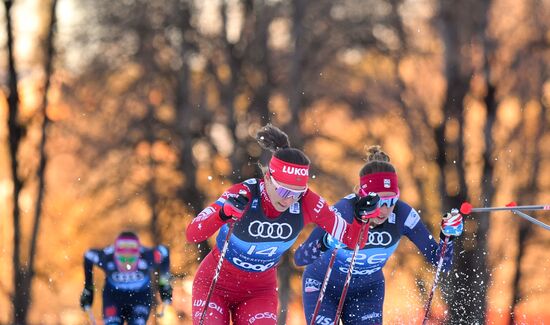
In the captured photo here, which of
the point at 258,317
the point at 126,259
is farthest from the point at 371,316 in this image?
the point at 126,259

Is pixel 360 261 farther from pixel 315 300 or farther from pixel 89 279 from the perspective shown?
pixel 89 279

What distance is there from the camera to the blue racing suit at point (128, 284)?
11.7 meters

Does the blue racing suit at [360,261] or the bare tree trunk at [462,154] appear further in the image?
the bare tree trunk at [462,154]

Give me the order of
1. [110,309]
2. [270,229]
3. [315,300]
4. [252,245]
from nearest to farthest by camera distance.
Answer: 1. [270,229]
2. [252,245]
3. [315,300]
4. [110,309]

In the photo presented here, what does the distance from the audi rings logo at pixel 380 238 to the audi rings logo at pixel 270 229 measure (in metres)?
0.87

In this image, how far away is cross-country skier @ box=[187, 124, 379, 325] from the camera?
754cm

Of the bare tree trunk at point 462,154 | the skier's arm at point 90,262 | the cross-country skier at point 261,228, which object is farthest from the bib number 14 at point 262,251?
the bare tree trunk at point 462,154

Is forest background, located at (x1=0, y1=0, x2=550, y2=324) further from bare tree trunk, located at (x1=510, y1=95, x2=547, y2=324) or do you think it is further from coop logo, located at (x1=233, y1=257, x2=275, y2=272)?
coop logo, located at (x1=233, y1=257, x2=275, y2=272)

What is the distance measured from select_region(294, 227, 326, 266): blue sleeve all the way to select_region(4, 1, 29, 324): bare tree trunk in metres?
16.0

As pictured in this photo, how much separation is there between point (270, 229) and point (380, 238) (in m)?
1.08

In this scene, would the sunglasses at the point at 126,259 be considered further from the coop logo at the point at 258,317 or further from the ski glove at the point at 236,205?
the ski glove at the point at 236,205

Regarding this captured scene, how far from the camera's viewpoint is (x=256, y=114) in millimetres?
22734

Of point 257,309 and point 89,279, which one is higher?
point 89,279

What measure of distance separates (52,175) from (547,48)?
39.3 feet
